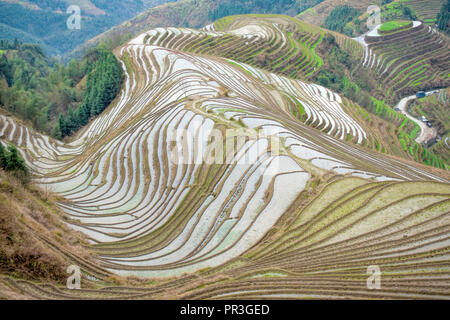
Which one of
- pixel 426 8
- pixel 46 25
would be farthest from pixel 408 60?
pixel 46 25

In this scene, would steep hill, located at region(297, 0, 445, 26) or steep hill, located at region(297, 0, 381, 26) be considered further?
steep hill, located at region(297, 0, 381, 26)

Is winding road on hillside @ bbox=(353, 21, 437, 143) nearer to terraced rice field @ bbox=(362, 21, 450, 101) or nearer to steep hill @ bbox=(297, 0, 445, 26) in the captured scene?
terraced rice field @ bbox=(362, 21, 450, 101)

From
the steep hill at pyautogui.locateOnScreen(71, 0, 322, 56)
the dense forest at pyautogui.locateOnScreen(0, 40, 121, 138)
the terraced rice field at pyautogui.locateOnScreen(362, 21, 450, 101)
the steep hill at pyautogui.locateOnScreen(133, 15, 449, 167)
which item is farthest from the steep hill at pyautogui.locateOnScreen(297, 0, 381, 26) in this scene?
the dense forest at pyautogui.locateOnScreen(0, 40, 121, 138)

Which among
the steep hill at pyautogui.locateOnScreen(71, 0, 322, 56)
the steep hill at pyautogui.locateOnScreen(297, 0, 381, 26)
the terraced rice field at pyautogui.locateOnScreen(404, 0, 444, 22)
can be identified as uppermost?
the steep hill at pyautogui.locateOnScreen(71, 0, 322, 56)

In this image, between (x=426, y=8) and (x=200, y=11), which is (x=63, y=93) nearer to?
(x=426, y=8)

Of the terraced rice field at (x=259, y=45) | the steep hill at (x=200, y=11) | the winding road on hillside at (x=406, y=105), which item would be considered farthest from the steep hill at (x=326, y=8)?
the terraced rice field at (x=259, y=45)

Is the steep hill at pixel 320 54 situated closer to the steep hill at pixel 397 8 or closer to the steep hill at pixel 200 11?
the steep hill at pixel 397 8
